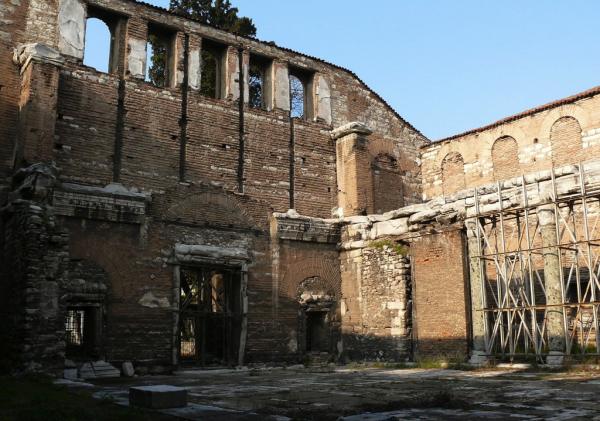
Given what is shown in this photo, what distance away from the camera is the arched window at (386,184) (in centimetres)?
2058

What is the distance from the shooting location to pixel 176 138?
17.1 metres

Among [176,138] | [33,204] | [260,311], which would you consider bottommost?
[260,311]

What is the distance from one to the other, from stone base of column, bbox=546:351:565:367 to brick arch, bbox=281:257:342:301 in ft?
22.8

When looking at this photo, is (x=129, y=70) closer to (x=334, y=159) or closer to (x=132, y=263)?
(x=132, y=263)

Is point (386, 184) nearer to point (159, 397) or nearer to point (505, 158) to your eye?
point (505, 158)

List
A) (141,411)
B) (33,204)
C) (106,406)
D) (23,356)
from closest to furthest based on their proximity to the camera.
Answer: (141,411)
(106,406)
(23,356)
(33,204)

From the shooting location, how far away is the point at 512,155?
70.9ft

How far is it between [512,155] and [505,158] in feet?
0.88

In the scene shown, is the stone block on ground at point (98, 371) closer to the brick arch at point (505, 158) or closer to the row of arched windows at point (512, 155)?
the row of arched windows at point (512, 155)

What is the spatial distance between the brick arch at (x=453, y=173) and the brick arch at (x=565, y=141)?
3403 millimetres

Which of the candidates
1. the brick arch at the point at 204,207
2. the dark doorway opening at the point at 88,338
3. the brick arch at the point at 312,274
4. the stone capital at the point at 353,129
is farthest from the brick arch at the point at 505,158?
the dark doorway opening at the point at 88,338

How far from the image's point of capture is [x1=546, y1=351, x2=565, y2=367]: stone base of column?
1260 cm

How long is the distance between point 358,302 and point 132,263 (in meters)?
6.46

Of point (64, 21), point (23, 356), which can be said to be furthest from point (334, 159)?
point (23, 356)
